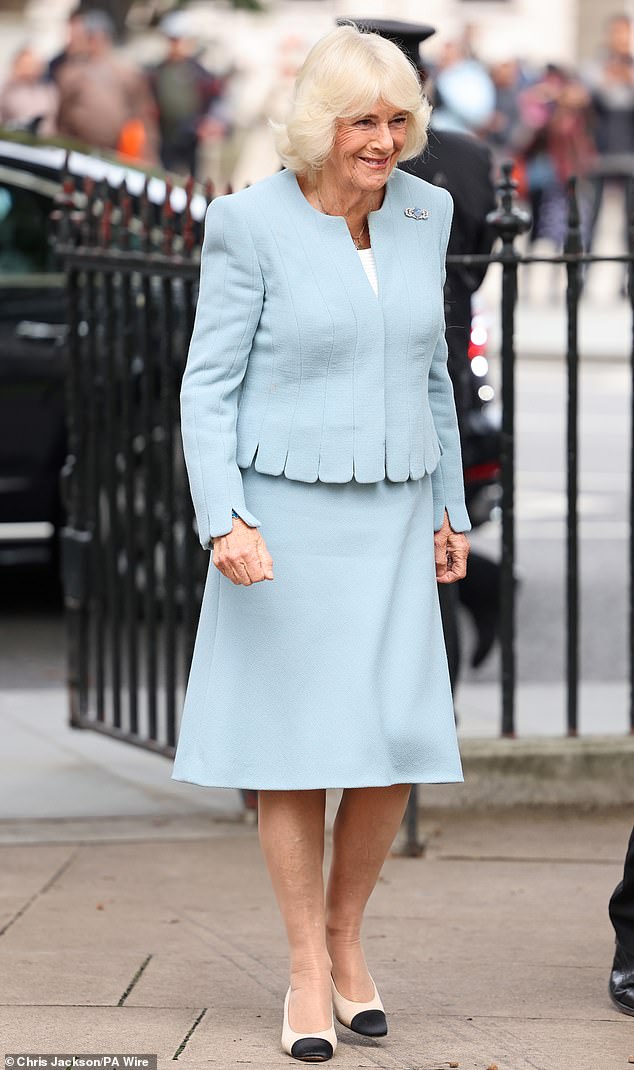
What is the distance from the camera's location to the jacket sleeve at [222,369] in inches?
147

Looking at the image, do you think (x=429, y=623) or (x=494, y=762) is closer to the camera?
(x=429, y=623)

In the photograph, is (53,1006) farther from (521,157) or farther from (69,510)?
(521,157)

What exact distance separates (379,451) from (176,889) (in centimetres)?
156

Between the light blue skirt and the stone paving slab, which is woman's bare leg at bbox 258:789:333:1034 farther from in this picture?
the stone paving slab

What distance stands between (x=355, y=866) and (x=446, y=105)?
1729 cm

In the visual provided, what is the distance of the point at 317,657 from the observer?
3.83 meters

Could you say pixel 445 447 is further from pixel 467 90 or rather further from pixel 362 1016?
pixel 467 90

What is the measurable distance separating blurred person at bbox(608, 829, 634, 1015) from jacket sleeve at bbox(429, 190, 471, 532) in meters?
0.74

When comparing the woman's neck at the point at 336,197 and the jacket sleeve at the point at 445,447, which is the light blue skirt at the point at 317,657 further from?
the woman's neck at the point at 336,197

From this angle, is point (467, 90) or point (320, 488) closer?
point (320, 488)

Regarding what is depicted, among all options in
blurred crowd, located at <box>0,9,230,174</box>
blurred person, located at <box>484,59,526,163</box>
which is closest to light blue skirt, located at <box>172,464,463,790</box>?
blurred crowd, located at <box>0,9,230,174</box>

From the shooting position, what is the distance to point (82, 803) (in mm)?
5711

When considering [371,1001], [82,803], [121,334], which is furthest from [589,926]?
[121,334]

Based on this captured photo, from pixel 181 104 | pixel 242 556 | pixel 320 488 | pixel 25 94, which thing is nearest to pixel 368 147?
pixel 320 488
